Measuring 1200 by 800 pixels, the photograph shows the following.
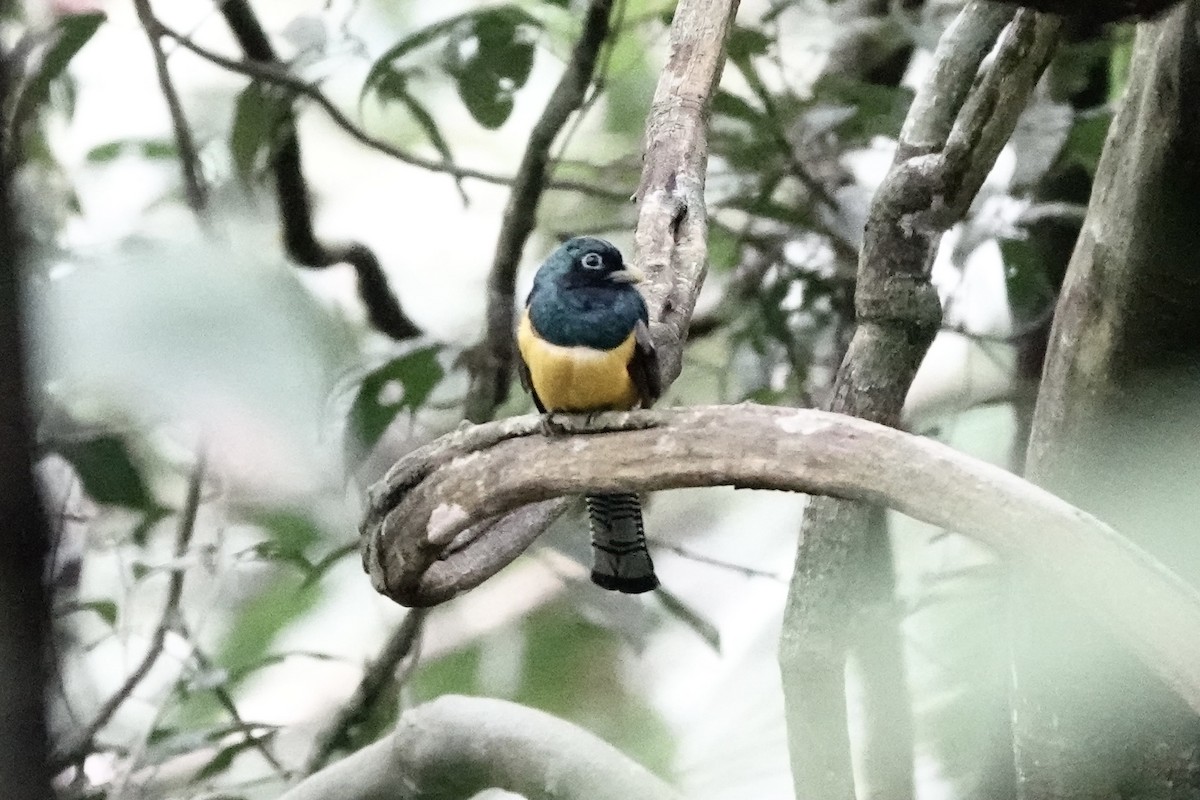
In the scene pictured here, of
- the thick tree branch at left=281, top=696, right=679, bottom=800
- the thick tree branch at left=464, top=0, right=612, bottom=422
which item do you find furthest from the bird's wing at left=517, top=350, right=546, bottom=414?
the thick tree branch at left=464, top=0, right=612, bottom=422

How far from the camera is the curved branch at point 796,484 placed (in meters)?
0.70

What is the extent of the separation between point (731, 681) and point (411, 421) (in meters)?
0.97

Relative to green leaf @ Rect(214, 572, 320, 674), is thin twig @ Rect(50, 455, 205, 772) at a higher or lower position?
higher

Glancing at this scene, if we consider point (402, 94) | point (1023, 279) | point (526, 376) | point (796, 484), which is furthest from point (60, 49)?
point (1023, 279)

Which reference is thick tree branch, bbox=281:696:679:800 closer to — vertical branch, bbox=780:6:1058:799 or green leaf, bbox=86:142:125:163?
vertical branch, bbox=780:6:1058:799

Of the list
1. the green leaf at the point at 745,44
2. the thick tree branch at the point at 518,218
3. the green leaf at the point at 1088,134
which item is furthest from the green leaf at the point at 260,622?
the green leaf at the point at 1088,134

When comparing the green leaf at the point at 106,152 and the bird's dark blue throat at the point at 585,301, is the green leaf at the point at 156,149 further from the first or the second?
the bird's dark blue throat at the point at 585,301

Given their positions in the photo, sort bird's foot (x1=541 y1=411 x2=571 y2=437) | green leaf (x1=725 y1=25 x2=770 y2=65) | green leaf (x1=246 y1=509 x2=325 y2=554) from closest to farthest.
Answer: bird's foot (x1=541 y1=411 x2=571 y2=437), green leaf (x1=725 y1=25 x2=770 y2=65), green leaf (x1=246 y1=509 x2=325 y2=554)

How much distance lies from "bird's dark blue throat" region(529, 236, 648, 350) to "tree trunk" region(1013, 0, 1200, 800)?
401 mm

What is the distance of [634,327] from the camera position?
102cm

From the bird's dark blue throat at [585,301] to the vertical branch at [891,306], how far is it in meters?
0.24

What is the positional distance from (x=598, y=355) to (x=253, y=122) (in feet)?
3.13

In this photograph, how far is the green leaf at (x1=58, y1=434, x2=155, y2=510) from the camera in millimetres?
1589

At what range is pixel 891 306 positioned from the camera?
44.4 inches
